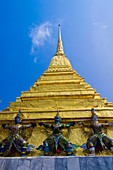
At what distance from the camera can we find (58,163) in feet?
20.3

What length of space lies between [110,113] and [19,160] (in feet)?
23.8

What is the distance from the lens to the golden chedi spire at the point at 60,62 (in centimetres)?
1948

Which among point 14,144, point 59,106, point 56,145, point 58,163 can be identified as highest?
point 59,106

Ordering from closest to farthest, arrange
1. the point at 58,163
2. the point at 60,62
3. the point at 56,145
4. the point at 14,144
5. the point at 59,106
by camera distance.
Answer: the point at 58,163, the point at 56,145, the point at 14,144, the point at 59,106, the point at 60,62

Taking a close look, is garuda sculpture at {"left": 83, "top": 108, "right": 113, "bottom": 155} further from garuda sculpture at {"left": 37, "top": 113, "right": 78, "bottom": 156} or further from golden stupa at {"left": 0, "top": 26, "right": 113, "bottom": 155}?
garuda sculpture at {"left": 37, "top": 113, "right": 78, "bottom": 156}

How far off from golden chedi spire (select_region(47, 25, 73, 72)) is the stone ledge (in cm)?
1304

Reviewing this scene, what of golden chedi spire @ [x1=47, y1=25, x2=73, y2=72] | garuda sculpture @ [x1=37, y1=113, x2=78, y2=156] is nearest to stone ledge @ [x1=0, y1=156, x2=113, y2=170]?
garuda sculpture @ [x1=37, y1=113, x2=78, y2=156]

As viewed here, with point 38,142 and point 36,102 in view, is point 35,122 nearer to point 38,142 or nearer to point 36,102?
point 38,142

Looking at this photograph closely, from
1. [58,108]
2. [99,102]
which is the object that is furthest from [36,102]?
[99,102]

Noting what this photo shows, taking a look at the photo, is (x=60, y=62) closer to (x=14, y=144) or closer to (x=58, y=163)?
(x=14, y=144)

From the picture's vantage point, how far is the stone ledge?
6027 millimetres

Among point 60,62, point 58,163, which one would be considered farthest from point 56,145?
point 60,62

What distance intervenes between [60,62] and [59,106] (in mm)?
8566

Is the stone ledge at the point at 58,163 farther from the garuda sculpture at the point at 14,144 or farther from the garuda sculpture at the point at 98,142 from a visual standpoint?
the garuda sculpture at the point at 14,144
